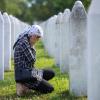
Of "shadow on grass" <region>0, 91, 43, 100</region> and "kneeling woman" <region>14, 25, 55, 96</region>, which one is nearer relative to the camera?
"shadow on grass" <region>0, 91, 43, 100</region>

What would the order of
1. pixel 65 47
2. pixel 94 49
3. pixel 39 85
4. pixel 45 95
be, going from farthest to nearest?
pixel 65 47 < pixel 39 85 < pixel 45 95 < pixel 94 49

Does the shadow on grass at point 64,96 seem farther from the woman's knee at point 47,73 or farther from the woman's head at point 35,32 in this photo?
the woman's head at point 35,32

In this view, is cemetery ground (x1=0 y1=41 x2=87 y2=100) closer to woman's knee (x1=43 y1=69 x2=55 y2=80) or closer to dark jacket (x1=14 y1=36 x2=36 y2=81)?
woman's knee (x1=43 y1=69 x2=55 y2=80)

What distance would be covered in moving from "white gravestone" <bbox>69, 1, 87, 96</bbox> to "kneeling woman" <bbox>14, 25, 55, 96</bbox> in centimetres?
A: 76

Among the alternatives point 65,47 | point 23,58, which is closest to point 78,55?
point 23,58

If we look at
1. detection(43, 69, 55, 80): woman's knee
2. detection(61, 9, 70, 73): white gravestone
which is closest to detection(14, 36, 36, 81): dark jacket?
detection(43, 69, 55, 80): woman's knee

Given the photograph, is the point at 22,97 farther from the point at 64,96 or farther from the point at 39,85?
the point at 64,96

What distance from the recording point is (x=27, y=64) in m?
12.3

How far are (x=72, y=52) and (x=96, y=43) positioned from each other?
6.88ft

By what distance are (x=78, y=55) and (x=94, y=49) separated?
2.00m

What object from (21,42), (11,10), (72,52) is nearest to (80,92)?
(72,52)

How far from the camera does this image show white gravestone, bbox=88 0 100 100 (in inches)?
389

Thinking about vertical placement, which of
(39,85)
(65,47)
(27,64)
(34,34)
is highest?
(34,34)

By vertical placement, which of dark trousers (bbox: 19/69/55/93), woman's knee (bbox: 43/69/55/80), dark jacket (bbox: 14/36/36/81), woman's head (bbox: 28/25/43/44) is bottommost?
dark trousers (bbox: 19/69/55/93)
